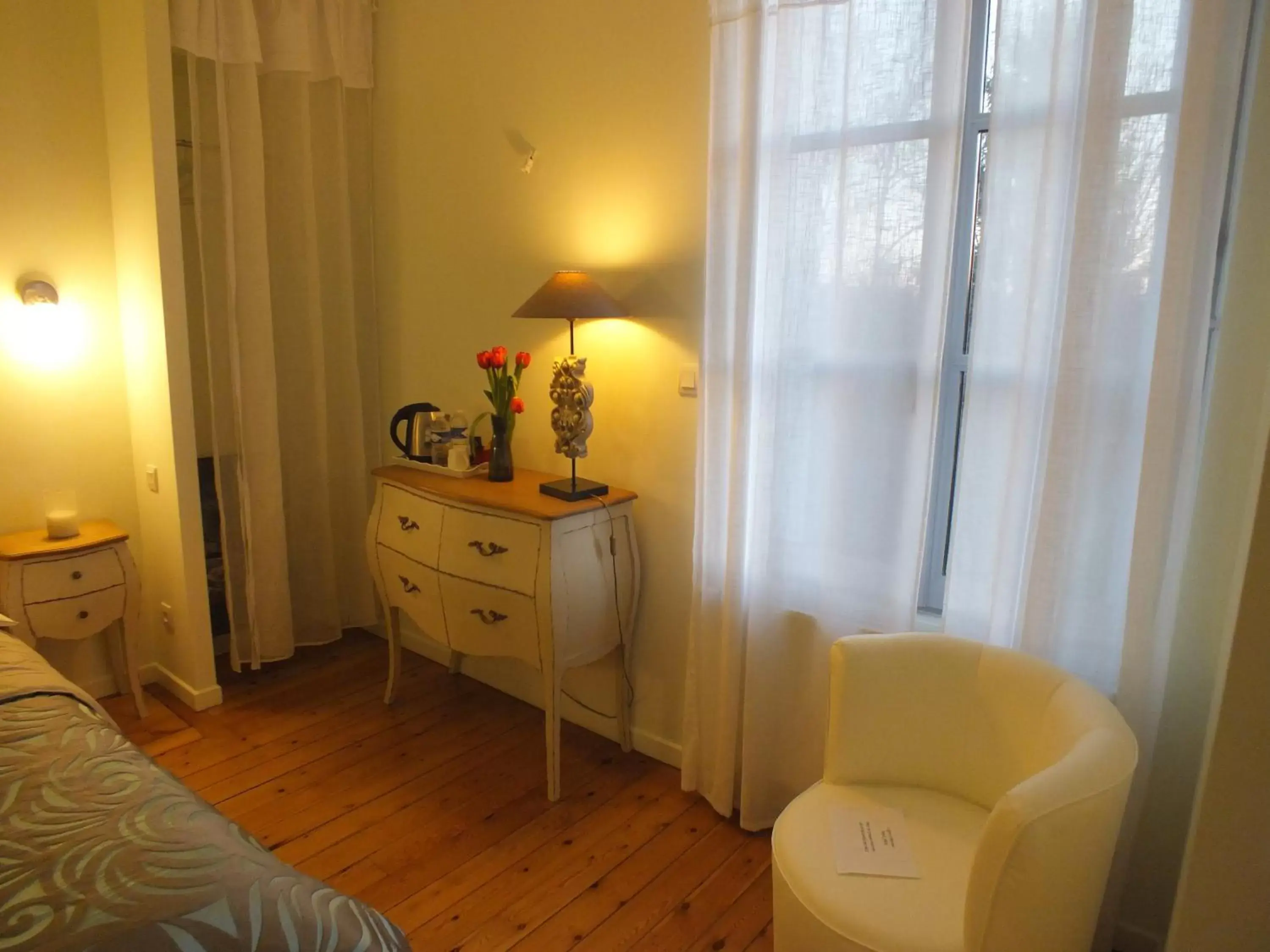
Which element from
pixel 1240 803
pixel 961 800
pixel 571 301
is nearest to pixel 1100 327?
pixel 1240 803

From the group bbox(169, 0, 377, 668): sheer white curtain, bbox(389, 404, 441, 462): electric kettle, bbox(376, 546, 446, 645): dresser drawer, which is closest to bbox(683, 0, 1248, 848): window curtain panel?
bbox(376, 546, 446, 645): dresser drawer

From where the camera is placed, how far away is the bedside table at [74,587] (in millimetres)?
2631

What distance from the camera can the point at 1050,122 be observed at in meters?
1.69

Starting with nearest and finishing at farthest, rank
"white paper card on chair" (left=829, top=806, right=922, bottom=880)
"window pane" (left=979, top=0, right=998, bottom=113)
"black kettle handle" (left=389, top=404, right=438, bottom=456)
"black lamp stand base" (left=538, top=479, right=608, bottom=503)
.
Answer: "white paper card on chair" (left=829, top=806, right=922, bottom=880), "window pane" (left=979, top=0, right=998, bottom=113), "black lamp stand base" (left=538, top=479, right=608, bottom=503), "black kettle handle" (left=389, top=404, right=438, bottom=456)

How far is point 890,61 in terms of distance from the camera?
1895 mm

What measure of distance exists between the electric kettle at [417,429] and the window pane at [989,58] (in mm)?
2009

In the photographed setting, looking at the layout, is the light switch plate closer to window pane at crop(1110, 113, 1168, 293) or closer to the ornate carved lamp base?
the ornate carved lamp base

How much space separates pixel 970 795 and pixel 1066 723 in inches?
14.2

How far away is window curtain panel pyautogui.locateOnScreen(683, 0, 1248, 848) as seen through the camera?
1604mm

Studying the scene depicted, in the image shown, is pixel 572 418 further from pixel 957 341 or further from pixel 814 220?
pixel 957 341

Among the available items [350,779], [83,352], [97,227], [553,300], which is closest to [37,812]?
[350,779]

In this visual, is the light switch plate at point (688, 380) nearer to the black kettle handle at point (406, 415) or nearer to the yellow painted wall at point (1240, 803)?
the black kettle handle at point (406, 415)

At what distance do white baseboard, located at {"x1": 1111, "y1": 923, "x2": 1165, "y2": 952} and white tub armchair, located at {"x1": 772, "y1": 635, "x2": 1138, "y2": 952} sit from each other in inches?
20.5

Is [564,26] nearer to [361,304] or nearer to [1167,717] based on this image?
[361,304]
